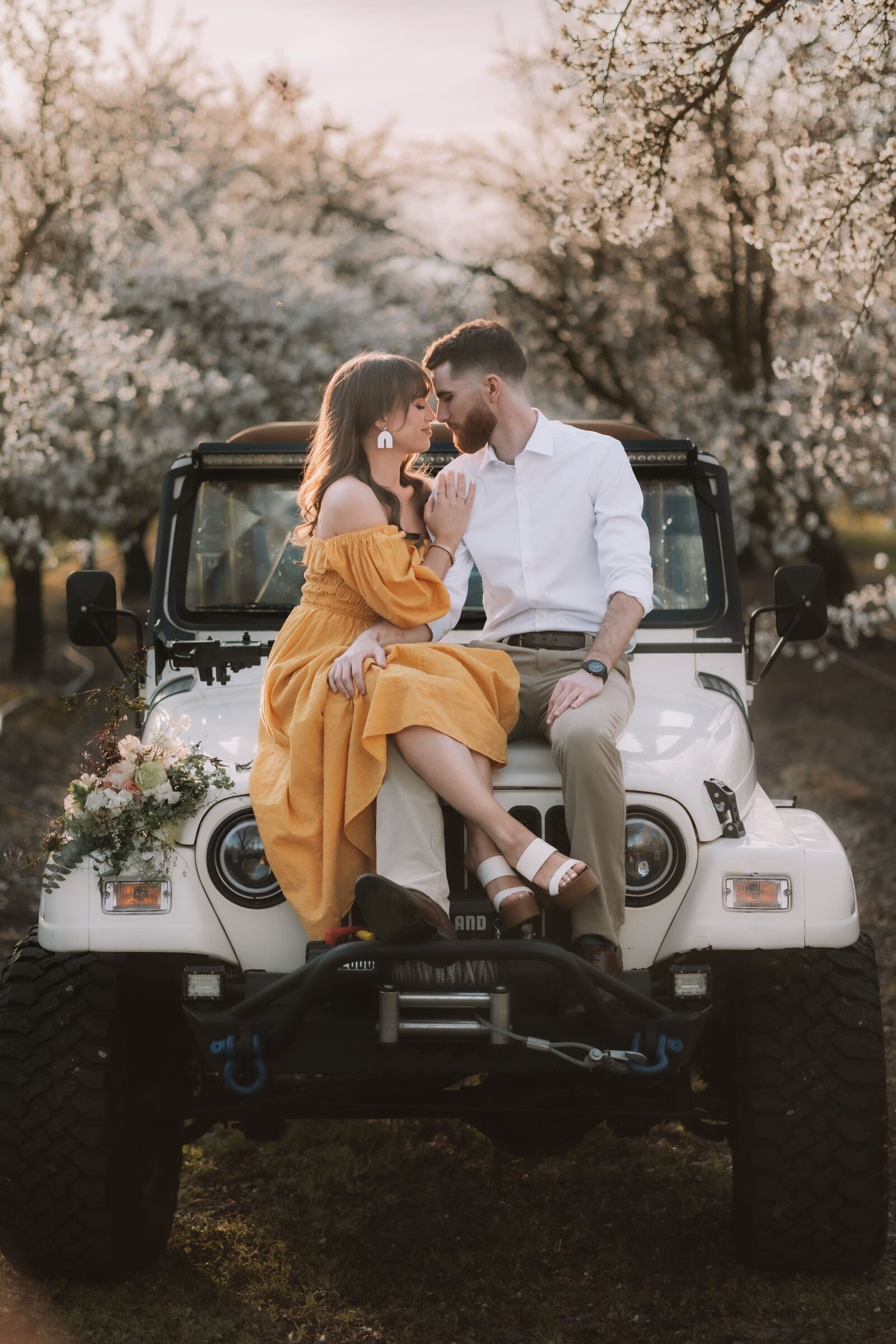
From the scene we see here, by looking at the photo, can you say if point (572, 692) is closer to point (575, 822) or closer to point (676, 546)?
point (575, 822)

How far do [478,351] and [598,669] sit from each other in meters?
0.97

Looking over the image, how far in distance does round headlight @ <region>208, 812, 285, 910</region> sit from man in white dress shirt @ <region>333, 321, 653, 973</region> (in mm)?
514

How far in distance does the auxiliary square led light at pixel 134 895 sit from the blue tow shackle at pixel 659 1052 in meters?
1.11

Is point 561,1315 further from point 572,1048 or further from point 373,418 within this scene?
point 373,418

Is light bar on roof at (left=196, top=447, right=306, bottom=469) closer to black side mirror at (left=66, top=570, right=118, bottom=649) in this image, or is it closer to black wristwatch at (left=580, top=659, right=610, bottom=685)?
black side mirror at (left=66, top=570, right=118, bottom=649)

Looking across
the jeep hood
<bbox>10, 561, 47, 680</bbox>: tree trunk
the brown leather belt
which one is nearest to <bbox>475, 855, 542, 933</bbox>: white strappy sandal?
the jeep hood

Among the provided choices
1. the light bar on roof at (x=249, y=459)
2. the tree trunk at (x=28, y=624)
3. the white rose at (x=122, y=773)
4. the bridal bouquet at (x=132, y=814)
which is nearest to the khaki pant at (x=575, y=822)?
the bridal bouquet at (x=132, y=814)

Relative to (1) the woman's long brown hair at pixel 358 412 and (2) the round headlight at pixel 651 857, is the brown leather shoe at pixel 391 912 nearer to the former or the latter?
(2) the round headlight at pixel 651 857

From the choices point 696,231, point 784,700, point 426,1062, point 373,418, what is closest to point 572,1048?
point 426,1062

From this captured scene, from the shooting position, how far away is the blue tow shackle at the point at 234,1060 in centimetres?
314

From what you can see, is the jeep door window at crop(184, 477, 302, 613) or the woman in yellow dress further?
the jeep door window at crop(184, 477, 302, 613)

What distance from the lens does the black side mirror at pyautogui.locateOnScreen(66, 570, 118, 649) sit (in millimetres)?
4480

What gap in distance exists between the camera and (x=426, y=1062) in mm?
3209

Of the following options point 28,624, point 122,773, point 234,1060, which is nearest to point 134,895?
point 122,773
